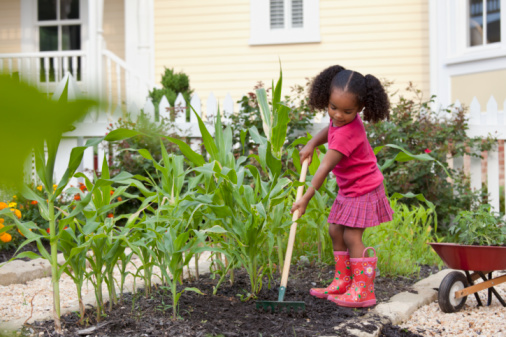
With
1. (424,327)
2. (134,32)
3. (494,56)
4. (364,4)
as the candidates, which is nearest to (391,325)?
(424,327)

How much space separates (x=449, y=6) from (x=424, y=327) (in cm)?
653

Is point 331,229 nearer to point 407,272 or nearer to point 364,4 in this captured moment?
point 407,272

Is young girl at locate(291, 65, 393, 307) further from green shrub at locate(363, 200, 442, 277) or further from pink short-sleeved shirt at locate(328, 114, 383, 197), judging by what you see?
green shrub at locate(363, 200, 442, 277)

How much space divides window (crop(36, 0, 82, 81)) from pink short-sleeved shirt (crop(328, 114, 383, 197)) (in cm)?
827

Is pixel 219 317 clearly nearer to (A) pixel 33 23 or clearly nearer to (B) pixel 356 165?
(B) pixel 356 165

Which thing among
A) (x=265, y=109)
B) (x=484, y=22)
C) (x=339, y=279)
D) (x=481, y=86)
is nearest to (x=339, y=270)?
(x=339, y=279)

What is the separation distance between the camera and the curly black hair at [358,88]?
252 centimetres

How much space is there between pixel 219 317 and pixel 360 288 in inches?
28.4

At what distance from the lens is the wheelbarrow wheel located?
8.38 feet

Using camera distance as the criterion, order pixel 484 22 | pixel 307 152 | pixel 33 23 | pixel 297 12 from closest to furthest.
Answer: pixel 307 152 → pixel 484 22 → pixel 297 12 → pixel 33 23

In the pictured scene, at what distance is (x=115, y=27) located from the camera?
9.27m

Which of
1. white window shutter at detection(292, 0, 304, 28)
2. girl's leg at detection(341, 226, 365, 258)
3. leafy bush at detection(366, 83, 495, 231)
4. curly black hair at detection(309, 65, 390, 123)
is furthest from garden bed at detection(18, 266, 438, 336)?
white window shutter at detection(292, 0, 304, 28)

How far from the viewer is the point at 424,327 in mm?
2428

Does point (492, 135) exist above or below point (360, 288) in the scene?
above
